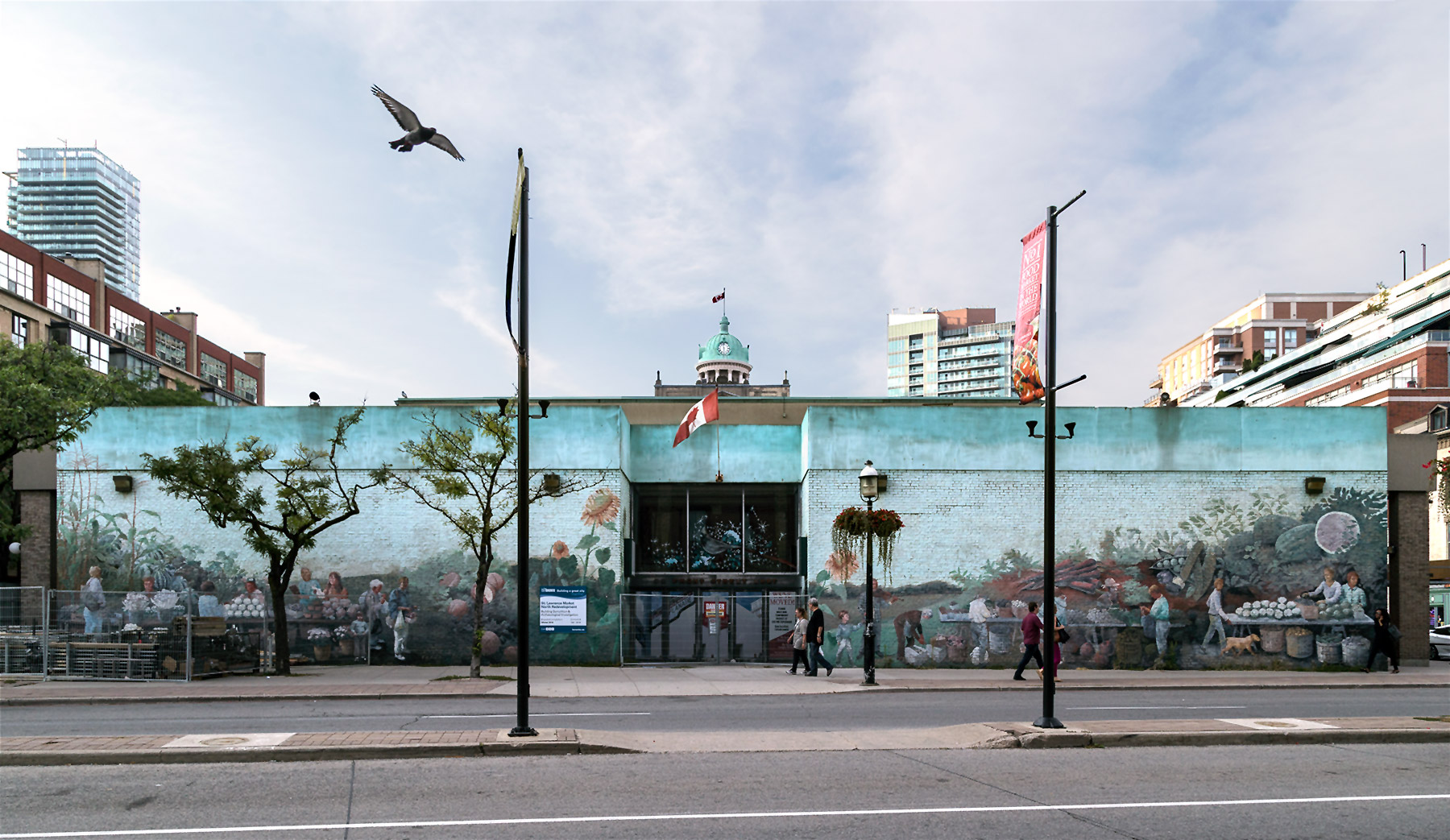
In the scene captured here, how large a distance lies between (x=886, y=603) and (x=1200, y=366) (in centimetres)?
13212

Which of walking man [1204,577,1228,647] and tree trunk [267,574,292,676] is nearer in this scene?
tree trunk [267,574,292,676]

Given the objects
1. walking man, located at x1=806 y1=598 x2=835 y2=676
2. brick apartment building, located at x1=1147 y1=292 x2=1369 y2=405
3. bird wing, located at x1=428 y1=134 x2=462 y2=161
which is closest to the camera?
bird wing, located at x1=428 y1=134 x2=462 y2=161

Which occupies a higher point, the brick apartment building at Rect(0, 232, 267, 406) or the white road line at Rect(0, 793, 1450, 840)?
the brick apartment building at Rect(0, 232, 267, 406)

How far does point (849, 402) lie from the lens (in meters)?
39.2

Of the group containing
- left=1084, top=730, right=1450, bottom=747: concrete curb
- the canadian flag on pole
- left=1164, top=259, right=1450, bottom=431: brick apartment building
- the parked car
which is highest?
left=1164, top=259, right=1450, bottom=431: brick apartment building

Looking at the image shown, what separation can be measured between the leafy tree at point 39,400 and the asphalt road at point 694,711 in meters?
10.6

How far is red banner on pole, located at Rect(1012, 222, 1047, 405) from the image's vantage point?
1465 centimetres

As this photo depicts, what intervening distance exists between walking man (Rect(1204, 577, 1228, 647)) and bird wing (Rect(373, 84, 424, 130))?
22060 mm

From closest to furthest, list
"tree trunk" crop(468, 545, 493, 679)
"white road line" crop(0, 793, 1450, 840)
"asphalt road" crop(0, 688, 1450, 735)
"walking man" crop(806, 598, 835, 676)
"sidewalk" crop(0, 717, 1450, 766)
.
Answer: "white road line" crop(0, 793, 1450, 840) < "sidewalk" crop(0, 717, 1450, 766) < "asphalt road" crop(0, 688, 1450, 735) < "tree trunk" crop(468, 545, 493, 679) < "walking man" crop(806, 598, 835, 676)

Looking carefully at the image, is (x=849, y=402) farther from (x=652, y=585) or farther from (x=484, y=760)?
(x=484, y=760)

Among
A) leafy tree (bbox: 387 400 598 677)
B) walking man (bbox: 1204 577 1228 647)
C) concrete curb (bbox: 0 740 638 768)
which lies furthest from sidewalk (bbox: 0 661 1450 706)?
concrete curb (bbox: 0 740 638 768)

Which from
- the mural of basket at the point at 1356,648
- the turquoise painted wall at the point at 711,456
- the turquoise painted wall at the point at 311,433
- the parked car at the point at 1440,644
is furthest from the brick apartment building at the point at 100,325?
the parked car at the point at 1440,644

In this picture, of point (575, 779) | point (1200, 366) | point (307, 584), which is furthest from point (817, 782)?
point (1200, 366)

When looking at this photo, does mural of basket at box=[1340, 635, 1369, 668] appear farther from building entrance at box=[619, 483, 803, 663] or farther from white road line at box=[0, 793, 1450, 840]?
white road line at box=[0, 793, 1450, 840]
